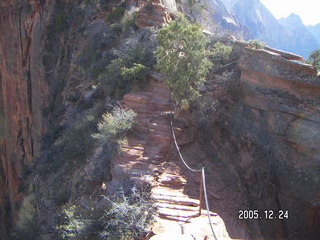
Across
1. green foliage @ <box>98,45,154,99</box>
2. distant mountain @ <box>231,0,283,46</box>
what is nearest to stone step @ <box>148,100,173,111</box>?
green foliage @ <box>98,45,154,99</box>

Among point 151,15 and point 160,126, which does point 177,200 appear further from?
point 151,15

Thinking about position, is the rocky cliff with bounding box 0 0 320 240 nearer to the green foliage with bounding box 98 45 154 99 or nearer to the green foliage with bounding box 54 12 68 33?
the green foliage with bounding box 98 45 154 99

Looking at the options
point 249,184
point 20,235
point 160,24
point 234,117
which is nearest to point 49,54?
point 160,24

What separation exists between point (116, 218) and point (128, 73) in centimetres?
555

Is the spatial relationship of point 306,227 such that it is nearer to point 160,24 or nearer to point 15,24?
point 160,24

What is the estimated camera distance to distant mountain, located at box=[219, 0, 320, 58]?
261 ft

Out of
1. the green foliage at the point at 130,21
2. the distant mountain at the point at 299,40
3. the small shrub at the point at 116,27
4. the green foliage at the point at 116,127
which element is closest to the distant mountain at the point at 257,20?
the distant mountain at the point at 299,40

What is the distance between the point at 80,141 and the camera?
10875 millimetres

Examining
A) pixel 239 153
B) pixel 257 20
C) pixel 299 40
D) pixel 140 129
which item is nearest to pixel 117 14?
pixel 140 129

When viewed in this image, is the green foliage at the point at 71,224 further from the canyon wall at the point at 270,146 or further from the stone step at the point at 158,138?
the canyon wall at the point at 270,146

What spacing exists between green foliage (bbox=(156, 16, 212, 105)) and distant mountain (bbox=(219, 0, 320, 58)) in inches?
2926

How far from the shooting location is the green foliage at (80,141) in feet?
34.5

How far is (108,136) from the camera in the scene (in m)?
8.89

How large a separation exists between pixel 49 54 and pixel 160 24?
8.71m
